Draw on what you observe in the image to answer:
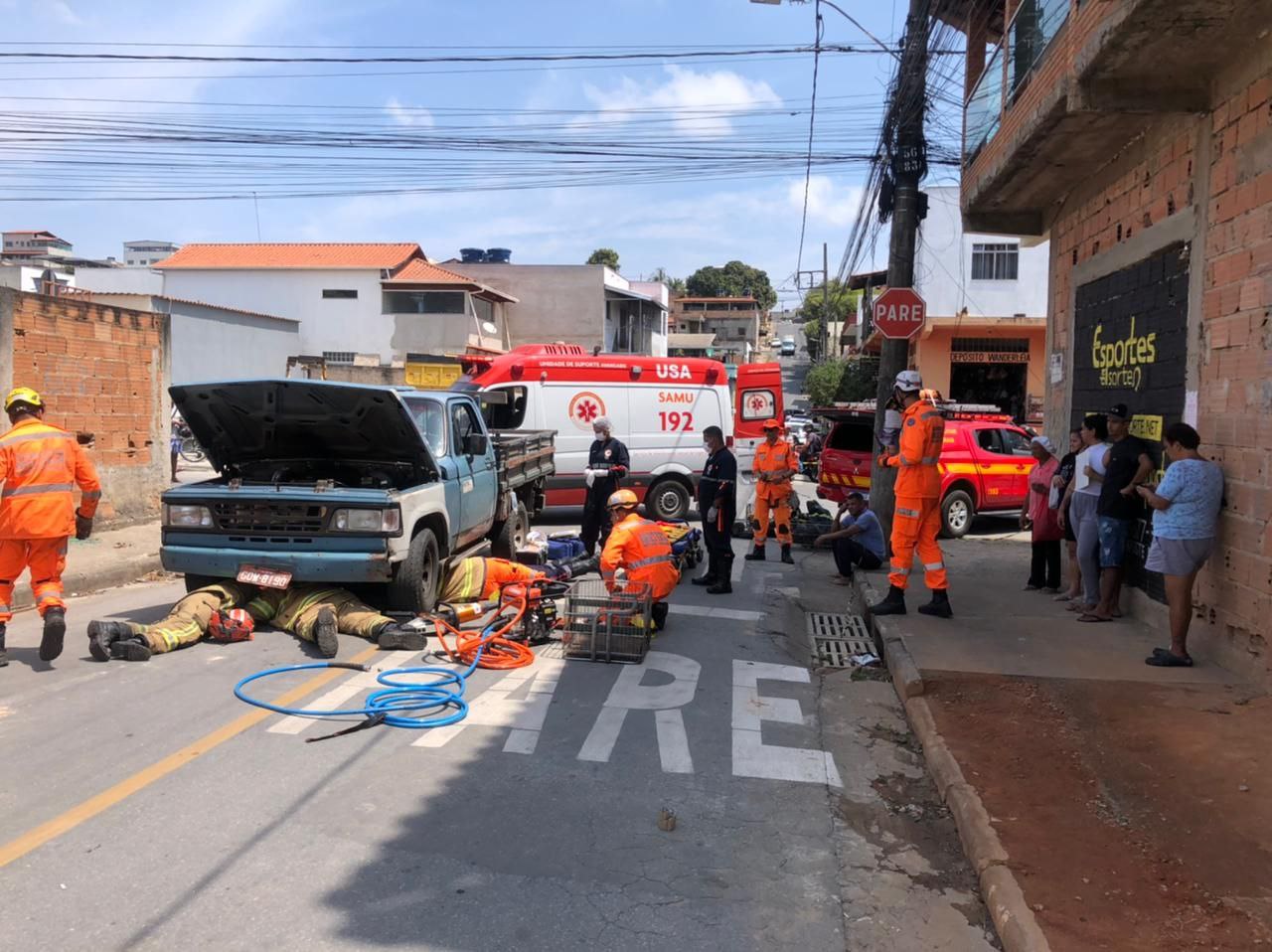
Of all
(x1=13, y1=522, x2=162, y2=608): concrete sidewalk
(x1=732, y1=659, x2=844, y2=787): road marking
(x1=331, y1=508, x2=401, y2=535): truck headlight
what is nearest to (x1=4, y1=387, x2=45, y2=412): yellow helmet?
(x1=331, y1=508, x2=401, y2=535): truck headlight

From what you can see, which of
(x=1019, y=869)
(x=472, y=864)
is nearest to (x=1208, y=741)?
(x=1019, y=869)

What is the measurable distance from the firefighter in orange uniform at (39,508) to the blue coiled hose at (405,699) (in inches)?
58.6

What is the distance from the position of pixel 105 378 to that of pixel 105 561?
3.17 m

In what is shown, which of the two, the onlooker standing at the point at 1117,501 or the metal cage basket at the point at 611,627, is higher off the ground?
the onlooker standing at the point at 1117,501

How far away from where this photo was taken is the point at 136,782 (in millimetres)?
4430

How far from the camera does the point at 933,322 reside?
95.0 feet

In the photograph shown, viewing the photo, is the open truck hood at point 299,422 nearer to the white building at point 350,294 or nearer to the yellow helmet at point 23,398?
the yellow helmet at point 23,398

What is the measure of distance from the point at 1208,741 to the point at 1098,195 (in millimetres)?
6192

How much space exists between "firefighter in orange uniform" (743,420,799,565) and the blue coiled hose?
5864 mm

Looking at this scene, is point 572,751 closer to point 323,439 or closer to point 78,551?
point 323,439

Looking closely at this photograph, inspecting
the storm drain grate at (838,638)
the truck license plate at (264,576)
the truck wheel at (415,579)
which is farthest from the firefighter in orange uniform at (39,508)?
the storm drain grate at (838,638)

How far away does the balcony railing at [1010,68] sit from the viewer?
28.9 feet

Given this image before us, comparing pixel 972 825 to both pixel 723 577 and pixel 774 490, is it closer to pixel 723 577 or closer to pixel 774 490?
pixel 723 577

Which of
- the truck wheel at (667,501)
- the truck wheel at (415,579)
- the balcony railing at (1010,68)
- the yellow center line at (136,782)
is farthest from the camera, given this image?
the truck wheel at (667,501)
